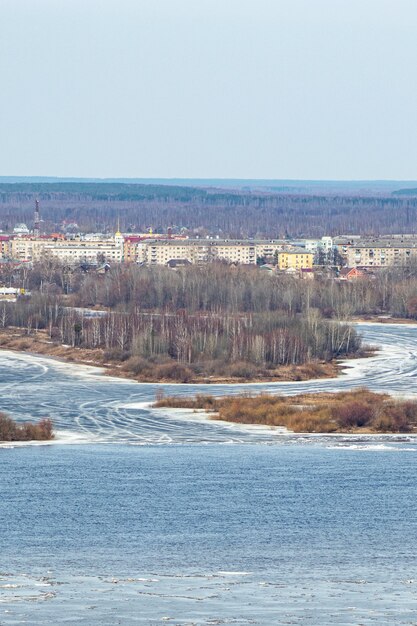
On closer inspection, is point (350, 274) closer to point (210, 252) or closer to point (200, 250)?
point (210, 252)

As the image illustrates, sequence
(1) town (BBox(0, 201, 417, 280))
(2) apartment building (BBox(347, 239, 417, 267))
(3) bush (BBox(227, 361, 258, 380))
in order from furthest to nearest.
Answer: (2) apartment building (BBox(347, 239, 417, 267)) < (1) town (BBox(0, 201, 417, 280)) < (3) bush (BBox(227, 361, 258, 380))

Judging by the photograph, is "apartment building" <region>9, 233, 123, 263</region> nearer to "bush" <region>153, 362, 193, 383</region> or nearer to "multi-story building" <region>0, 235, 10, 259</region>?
"multi-story building" <region>0, 235, 10, 259</region>

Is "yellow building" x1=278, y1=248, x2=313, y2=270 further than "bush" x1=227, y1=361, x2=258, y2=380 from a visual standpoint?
Yes

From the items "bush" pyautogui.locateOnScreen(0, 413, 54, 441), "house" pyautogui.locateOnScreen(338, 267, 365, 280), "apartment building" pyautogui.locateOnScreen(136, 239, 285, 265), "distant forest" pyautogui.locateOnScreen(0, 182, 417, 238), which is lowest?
"bush" pyautogui.locateOnScreen(0, 413, 54, 441)

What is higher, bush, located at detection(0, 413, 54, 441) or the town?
the town

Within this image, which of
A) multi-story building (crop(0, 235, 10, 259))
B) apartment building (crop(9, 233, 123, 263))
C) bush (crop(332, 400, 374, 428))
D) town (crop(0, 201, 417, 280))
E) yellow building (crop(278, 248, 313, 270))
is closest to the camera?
bush (crop(332, 400, 374, 428))

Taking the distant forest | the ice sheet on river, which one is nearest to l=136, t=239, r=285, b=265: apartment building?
the distant forest

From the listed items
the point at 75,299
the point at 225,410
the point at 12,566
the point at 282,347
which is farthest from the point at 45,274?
the point at 12,566
